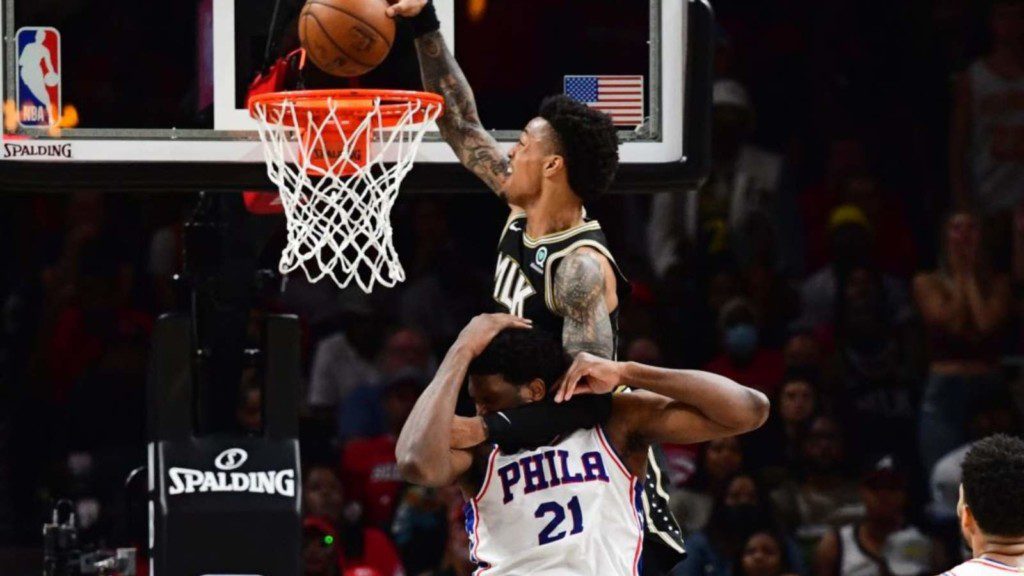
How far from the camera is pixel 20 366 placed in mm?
8984

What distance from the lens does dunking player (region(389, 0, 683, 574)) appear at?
464cm

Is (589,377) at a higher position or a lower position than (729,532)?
higher

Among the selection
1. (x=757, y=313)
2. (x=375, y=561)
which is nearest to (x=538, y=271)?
(x=375, y=561)

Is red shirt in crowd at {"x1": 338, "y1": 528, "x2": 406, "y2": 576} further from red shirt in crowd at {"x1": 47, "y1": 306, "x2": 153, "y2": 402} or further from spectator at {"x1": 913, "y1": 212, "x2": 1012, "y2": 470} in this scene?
spectator at {"x1": 913, "y1": 212, "x2": 1012, "y2": 470}

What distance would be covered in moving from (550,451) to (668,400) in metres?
0.33

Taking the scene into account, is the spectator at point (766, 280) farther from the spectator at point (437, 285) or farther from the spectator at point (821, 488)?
the spectator at point (437, 285)

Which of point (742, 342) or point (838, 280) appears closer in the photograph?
point (742, 342)

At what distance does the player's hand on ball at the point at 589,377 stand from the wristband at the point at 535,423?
44mm

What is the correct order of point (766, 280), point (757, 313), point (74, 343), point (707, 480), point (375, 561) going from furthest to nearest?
point (766, 280), point (757, 313), point (74, 343), point (707, 480), point (375, 561)

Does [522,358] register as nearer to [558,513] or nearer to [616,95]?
[558,513]

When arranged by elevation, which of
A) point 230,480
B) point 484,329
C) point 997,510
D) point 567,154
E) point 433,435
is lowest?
point 230,480

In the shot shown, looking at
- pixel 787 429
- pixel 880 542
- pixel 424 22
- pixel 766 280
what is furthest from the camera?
pixel 766 280

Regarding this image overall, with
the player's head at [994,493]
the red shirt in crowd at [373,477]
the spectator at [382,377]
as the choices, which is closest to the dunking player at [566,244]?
the player's head at [994,493]

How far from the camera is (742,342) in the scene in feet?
29.6
